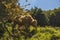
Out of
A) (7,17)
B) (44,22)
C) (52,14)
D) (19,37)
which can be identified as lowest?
(19,37)

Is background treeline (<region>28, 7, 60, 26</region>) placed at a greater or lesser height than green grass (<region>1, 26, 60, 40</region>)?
greater

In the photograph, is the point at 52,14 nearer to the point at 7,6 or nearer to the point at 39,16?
the point at 39,16

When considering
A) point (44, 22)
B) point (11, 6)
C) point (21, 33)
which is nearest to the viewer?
point (11, 6)

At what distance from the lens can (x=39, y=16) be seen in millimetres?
22438

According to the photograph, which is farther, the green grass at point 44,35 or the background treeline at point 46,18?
the background treeline at point 46,18

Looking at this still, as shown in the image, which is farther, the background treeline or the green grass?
the background treeline

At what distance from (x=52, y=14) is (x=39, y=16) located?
3.86m

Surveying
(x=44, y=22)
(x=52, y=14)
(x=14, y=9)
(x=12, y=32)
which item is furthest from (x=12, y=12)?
(x=52, y=14)

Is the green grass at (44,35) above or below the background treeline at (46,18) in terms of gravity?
below

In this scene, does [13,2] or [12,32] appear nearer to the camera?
[13,2]

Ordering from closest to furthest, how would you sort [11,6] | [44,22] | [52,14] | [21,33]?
[11,6], [21,33], [44,22], [52,14]

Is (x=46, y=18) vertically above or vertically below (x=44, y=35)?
above

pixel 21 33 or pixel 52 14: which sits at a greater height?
pixel 52 14

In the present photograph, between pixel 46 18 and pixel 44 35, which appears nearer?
pixel 44 35
